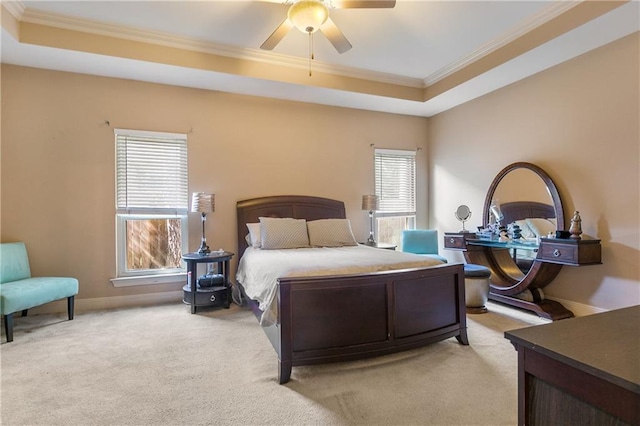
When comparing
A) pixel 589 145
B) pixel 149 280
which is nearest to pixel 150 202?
pixel 149 280

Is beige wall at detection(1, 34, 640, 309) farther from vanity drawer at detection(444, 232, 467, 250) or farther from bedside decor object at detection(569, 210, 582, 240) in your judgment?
vanity drawer at detection(444, 232, 467, 250)

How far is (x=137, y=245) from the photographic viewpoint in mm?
4219

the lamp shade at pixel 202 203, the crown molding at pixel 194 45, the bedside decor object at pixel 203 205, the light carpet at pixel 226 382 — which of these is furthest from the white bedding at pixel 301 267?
the crown molding at pixel 194 45

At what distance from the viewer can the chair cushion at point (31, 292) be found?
2.86 metres

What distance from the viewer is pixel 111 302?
13.1 feet

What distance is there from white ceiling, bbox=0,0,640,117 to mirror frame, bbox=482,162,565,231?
3.76ft

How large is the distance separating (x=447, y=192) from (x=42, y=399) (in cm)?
546

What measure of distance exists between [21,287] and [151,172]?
70.6 inches

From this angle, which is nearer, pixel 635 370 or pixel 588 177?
pixel 635 370

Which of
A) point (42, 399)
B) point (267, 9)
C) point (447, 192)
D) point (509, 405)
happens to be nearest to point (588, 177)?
point (447, 192)

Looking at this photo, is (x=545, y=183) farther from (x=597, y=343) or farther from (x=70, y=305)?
(x=70, y=305)

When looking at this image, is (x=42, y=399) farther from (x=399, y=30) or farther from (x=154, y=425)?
(x=399, y=30)

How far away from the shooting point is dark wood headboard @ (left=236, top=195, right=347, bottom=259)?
4.53 metres

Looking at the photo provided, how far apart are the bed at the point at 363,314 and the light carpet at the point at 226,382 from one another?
0.53 ft
